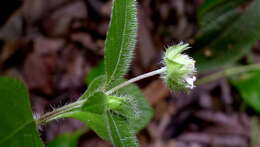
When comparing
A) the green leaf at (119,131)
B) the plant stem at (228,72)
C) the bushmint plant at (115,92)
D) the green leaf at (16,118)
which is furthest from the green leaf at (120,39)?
the plant stem at (228,72)

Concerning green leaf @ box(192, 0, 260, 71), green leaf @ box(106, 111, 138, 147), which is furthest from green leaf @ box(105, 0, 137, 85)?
green leaf @ box(192, 0, 260, 71)

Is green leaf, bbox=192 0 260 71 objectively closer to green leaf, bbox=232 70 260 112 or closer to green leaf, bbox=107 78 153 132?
green leaf, bbox=232 70 260 112

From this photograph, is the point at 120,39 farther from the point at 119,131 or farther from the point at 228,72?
the point at 228,72

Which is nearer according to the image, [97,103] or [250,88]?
[97,103]

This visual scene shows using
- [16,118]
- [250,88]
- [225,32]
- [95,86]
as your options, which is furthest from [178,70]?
[250,88]

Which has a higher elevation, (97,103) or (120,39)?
(120,39)

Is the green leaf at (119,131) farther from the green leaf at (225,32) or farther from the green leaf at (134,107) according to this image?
the green leaf at (225,32)

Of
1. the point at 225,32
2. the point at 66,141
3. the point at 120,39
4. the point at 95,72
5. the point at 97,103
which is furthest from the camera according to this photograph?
the point at 225,32

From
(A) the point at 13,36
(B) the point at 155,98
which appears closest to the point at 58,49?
(A) the point at 13,36
